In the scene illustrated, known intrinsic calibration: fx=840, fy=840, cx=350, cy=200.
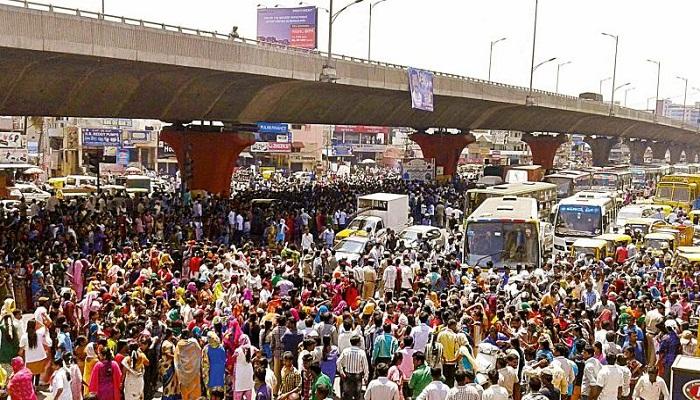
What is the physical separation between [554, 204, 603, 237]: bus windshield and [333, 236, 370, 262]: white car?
8176 millimetres

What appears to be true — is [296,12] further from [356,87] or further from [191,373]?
[191,373]

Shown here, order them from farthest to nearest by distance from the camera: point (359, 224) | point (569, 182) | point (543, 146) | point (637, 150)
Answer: point (637, 150), point (543, 146), point (569, 182), point (359, 224)

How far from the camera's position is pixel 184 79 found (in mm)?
28109

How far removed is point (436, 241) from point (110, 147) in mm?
46729

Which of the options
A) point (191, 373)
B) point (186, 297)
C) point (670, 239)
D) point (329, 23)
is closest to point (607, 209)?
point (670, 239)

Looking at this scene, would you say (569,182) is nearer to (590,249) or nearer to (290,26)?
(590,249)

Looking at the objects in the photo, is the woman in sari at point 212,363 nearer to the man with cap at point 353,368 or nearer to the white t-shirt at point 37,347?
the man with cap at point 353,368

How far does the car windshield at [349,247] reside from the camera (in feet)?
71.4

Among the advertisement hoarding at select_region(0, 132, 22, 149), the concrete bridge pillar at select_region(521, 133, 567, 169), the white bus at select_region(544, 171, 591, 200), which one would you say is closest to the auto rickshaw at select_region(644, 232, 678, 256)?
the white bus at select_region(544, 171, 591, 200)

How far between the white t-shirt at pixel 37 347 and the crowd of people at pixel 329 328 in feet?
0.06

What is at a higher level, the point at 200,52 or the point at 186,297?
the point at 200,52

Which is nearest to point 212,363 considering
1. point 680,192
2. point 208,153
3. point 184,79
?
point 184,79

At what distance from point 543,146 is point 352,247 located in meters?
54.6

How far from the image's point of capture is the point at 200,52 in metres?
25.4
